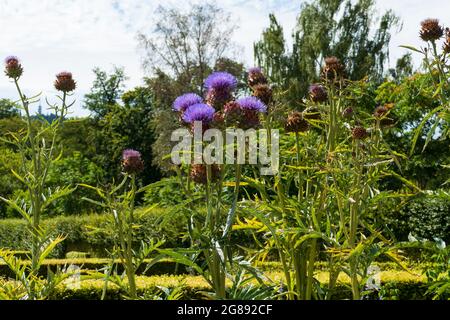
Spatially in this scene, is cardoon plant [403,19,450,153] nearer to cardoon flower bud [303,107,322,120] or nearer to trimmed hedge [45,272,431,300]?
cardoon flower bud [303,107,322,120]

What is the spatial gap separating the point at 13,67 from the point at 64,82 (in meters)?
0.32

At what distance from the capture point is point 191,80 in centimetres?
2367

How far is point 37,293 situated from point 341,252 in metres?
1.23

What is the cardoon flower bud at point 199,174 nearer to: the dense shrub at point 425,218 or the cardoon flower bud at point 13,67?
the cardoon flower bud at point 13,67

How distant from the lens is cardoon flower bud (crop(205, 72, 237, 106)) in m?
2.49

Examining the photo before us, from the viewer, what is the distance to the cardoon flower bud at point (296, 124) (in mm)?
2896

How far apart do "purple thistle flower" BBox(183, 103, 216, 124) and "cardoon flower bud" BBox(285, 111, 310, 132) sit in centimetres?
72

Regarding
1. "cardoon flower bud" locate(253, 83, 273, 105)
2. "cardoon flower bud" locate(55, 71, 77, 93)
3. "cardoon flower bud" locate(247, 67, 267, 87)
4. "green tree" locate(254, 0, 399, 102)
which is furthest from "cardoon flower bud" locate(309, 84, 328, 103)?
"green tree" locate(254, 0, 399, 102)

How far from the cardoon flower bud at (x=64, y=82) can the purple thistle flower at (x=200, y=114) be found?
5.46 feet

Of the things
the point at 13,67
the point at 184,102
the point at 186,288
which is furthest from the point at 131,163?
the point at 186,288

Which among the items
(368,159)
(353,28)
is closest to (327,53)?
(353,28)

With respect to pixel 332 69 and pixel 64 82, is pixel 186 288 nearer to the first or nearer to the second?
pixel 64 82

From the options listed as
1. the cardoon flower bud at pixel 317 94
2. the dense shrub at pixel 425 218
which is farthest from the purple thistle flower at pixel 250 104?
the dense shrub at pixel 425 218
